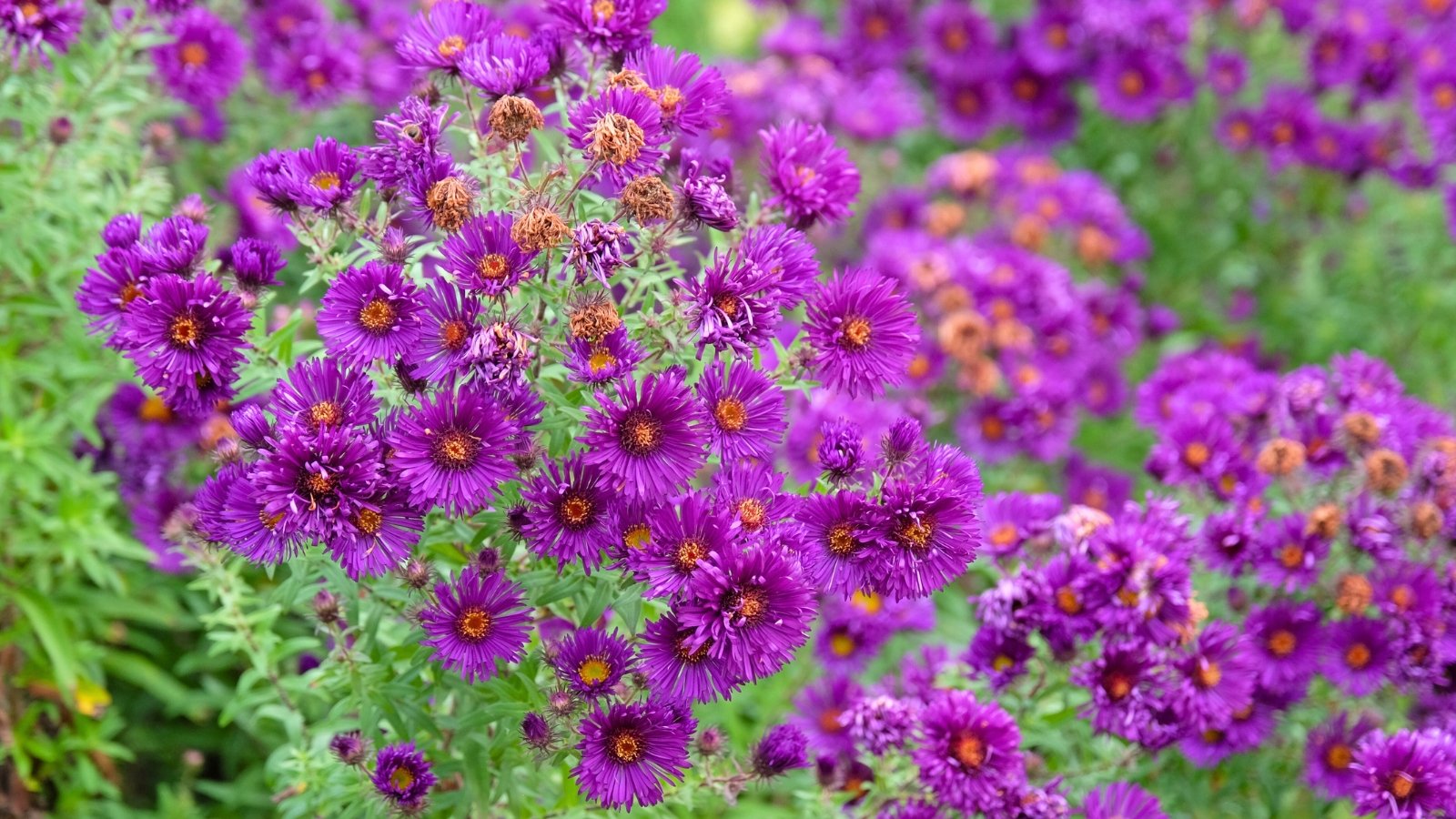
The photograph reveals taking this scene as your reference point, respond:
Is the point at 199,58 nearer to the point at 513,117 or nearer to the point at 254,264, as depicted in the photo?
the point at 254,264

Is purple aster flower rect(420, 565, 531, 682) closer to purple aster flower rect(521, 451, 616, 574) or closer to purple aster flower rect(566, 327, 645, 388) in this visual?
purple aster flower rect(521, 451, 616, 574)

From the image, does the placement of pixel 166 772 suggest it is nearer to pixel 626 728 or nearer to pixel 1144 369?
pixel 626 728

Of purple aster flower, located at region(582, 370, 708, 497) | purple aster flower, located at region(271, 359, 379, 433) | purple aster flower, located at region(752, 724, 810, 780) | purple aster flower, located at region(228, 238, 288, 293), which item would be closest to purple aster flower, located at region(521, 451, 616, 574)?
purple aster flower, located at region(582, 370, 708, 497)

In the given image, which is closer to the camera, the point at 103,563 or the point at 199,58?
the point at 103,563

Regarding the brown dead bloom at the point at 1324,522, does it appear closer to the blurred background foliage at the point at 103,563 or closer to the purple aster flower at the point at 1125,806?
the blurred background foliage at the point at 103,563

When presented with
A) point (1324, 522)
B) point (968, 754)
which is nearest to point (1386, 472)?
point (1324, 522)

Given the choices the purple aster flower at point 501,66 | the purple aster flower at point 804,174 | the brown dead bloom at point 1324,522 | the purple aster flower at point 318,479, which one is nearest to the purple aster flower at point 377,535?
the purple aster flower at point 318,479

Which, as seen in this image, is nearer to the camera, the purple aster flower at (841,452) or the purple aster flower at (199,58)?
the purple aster flower at (841,452)
